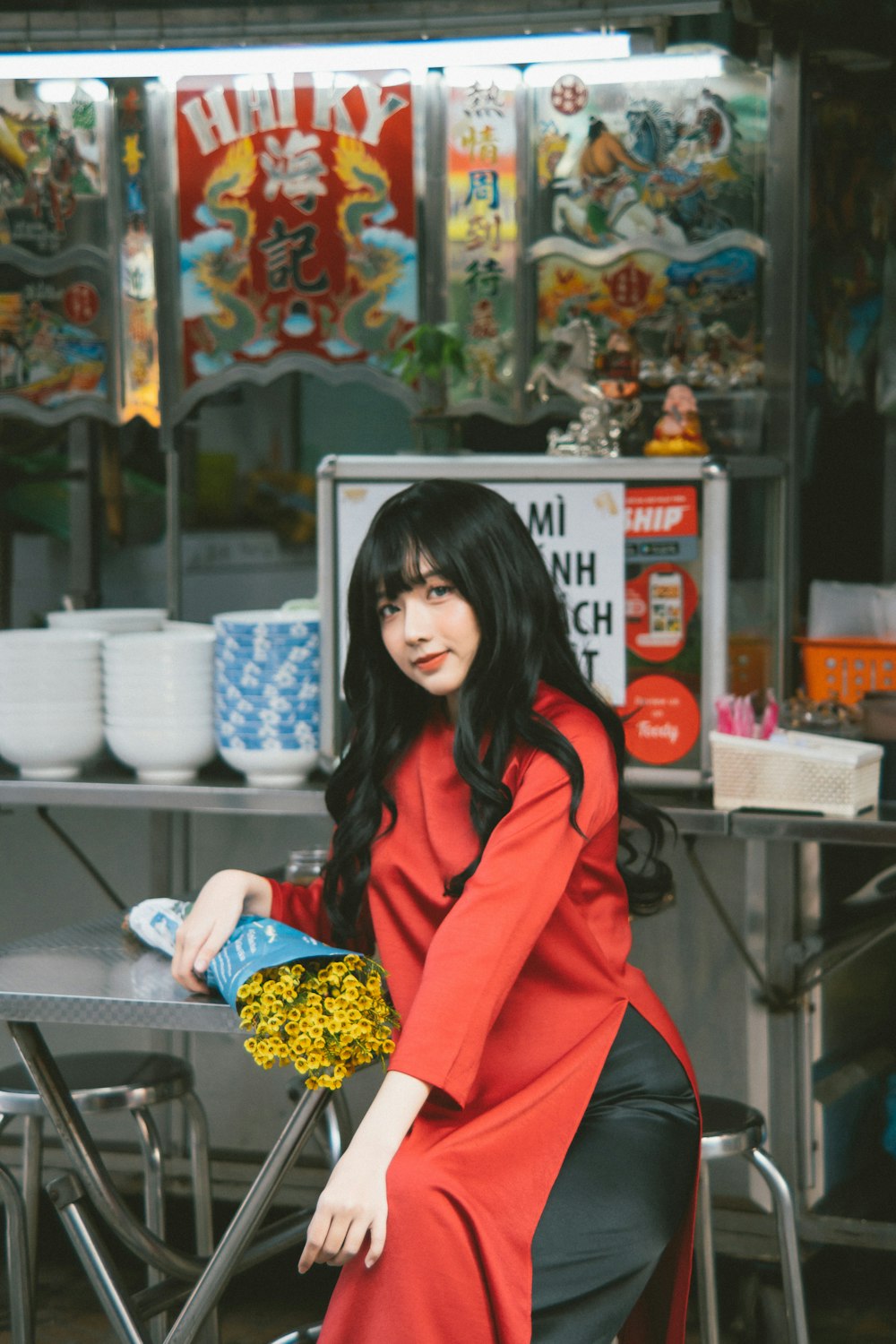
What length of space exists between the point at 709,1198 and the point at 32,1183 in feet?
3.93

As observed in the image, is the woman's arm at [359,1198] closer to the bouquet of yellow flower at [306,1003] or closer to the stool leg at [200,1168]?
the bouquet of yellow flower at [306,1003]

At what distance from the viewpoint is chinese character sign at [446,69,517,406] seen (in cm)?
402

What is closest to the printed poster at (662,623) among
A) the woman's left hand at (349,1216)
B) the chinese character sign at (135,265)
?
the woman's left hand at (349,1216)

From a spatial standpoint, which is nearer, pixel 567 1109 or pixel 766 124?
pixel 567 1109

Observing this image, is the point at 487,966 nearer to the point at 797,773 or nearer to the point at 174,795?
the point at 797,773

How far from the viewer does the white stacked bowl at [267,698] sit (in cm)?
321

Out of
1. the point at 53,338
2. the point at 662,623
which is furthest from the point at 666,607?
the point at 53,338

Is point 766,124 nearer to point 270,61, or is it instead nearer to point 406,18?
point 406,18

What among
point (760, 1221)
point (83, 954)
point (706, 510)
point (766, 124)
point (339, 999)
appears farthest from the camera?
point (766, 124)

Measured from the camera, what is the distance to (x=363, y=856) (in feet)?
7.40

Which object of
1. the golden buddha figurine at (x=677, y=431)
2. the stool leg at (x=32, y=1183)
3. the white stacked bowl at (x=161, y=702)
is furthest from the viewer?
the golden buddha figurine at (x=677, y=431)

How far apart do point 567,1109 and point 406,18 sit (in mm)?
2886

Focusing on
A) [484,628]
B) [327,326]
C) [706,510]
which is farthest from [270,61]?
[484,628]

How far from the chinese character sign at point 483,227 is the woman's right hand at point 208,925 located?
215cm
